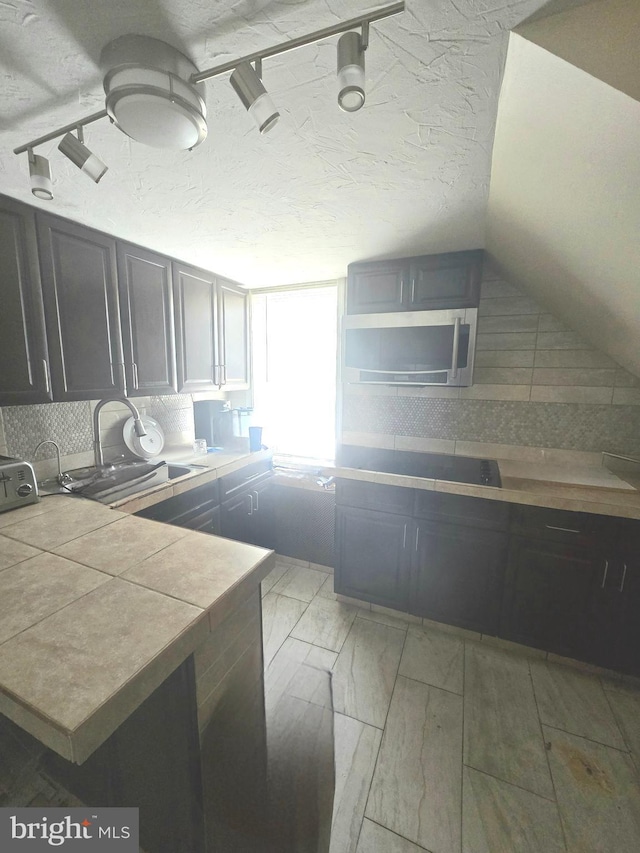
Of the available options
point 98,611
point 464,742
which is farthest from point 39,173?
point 464,742

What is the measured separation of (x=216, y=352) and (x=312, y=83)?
6.20 feet

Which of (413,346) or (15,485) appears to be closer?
(15,485)

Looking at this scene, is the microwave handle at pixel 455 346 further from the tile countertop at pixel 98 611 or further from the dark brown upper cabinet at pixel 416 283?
the tile countertop at pixel 98 611

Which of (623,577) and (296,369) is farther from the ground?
(296,369)

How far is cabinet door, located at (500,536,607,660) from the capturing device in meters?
1.61

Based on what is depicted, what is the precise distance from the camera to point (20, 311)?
1.39m

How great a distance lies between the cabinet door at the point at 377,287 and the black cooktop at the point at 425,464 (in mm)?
972

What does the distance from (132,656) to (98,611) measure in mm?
183

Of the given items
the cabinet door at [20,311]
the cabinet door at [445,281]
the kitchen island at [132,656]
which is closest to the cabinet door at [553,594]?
the cabinet door at [445,281]

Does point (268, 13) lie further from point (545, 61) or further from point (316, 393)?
point (316, 393)

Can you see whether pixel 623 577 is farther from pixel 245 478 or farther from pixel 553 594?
pixel 245 478

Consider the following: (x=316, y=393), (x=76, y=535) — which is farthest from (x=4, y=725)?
(x=316, y=393)

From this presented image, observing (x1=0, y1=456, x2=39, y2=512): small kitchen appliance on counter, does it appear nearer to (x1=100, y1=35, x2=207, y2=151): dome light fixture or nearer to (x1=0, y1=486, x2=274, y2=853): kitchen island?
(x1=0, y1=486, x2=274, y2=853): kitchen island

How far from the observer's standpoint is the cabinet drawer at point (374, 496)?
Answer: 1.93m
